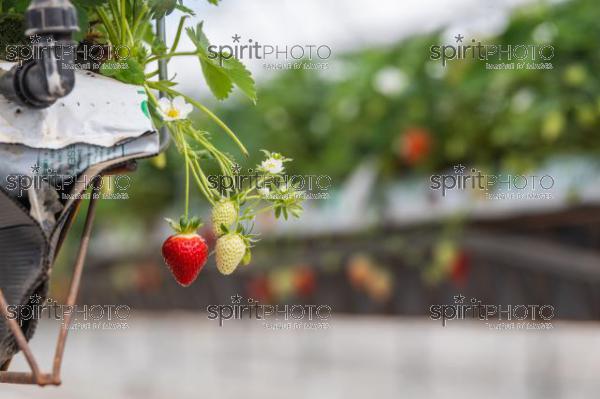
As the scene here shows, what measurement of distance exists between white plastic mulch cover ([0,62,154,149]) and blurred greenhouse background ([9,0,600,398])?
51.4 inches

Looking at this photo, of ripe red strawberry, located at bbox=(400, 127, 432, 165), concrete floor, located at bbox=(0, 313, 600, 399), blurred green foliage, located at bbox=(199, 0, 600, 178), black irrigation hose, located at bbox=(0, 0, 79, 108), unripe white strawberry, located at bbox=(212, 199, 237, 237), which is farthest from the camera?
concrete floor, located at bbox=(0, 313, 600, 399)

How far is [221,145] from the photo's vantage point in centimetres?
254

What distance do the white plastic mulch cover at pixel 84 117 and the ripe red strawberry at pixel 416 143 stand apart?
193cm

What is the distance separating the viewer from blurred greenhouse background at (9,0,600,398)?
7.03ft

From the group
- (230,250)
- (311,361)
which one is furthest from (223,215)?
(311,361)

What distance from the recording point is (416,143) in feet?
7.98

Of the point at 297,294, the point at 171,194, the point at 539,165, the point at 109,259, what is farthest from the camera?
the point at 109,259

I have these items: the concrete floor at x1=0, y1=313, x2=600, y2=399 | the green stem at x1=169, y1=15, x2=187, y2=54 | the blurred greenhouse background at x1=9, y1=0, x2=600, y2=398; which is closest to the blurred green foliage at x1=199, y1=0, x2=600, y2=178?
the blurred greenhouse background at x1=9, y1=0, x2=600, y2=398

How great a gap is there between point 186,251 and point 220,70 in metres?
0.12

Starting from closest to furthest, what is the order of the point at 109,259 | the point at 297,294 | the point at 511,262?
the point at 511,262, the point at 297,294, the point at 109,259

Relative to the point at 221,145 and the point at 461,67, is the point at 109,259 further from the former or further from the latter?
the point at 461,67

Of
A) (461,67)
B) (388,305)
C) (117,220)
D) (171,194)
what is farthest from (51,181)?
(117,220)

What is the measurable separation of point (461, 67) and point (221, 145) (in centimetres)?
70

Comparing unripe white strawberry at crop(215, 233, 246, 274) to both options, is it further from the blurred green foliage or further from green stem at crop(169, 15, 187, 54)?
the blurred green foliage
